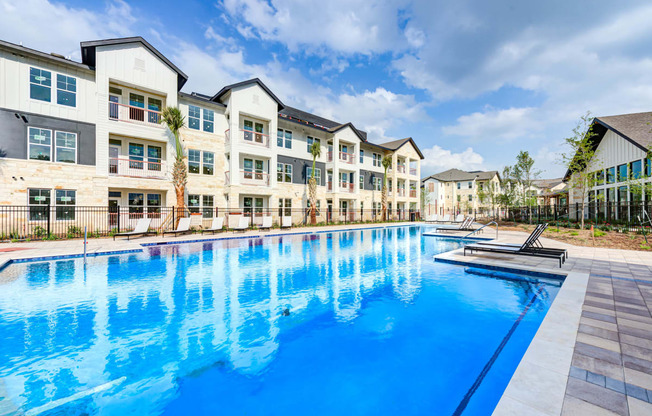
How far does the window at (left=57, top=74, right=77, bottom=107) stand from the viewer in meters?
15.2

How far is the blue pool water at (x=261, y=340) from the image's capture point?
3.05m

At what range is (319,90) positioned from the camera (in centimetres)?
2411

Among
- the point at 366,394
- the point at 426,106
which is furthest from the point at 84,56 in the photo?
the point at 426,106

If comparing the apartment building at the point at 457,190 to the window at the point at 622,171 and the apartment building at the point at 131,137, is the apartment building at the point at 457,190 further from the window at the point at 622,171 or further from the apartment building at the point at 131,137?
the apartment building at the point at 131,137

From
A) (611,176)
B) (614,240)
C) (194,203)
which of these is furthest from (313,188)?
(611,176)

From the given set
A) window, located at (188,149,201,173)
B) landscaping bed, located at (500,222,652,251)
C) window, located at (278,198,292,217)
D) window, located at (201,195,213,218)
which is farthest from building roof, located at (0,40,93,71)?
landscaping bed, located at (500,222,652,251)

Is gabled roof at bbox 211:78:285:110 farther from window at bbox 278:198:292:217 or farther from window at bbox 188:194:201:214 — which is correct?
window at bbox 278:198:292:217

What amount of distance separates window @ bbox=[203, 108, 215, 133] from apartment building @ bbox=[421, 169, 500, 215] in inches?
1602

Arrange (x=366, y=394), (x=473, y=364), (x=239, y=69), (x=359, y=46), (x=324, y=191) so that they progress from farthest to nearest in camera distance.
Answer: (x=324, y=191) → (x=239, y=69) → (x=359, y=46) → (x=473, y=364) → (x=366, y=394)

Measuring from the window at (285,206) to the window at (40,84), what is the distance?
53.1 ft

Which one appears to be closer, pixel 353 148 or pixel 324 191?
pixel 324 191

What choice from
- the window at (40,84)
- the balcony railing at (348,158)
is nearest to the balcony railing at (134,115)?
the window at (40,84)

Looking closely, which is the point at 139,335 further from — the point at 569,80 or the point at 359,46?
the point at 569,80

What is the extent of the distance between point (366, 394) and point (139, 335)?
3.91m
